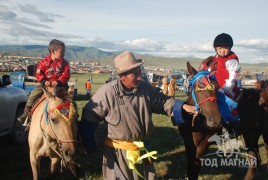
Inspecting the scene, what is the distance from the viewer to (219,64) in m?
5.63

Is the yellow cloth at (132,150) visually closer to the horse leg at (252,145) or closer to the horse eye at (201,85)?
the horse eye at (201,85)

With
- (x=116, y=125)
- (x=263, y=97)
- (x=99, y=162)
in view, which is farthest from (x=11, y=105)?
(x=263, y=97)

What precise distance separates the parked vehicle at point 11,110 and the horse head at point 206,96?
5.11 m

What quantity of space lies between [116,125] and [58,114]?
849mm

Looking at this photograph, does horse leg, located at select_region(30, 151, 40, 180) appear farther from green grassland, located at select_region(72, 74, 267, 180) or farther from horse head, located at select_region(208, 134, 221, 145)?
horse head, located at select_region(208, 134, 221, 145)

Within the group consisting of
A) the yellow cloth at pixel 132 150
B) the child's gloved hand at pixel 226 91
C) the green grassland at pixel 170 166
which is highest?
the child's gloved hand at pixel 226 91

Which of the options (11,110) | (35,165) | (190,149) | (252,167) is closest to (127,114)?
(190,149)

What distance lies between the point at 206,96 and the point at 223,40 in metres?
1.98

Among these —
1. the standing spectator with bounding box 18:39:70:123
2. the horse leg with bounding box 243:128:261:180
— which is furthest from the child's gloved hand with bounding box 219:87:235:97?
the standing spectator with bounding box 18:39:70:123

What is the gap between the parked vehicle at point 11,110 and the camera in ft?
24.7

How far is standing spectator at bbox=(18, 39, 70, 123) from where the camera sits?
232 inches

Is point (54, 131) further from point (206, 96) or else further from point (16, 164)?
point (16, 164)

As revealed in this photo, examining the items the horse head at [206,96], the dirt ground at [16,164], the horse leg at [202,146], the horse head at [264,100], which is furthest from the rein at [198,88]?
the dirt ground at [16,164]

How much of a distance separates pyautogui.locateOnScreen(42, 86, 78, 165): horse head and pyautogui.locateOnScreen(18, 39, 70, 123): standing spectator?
1.53 meters
